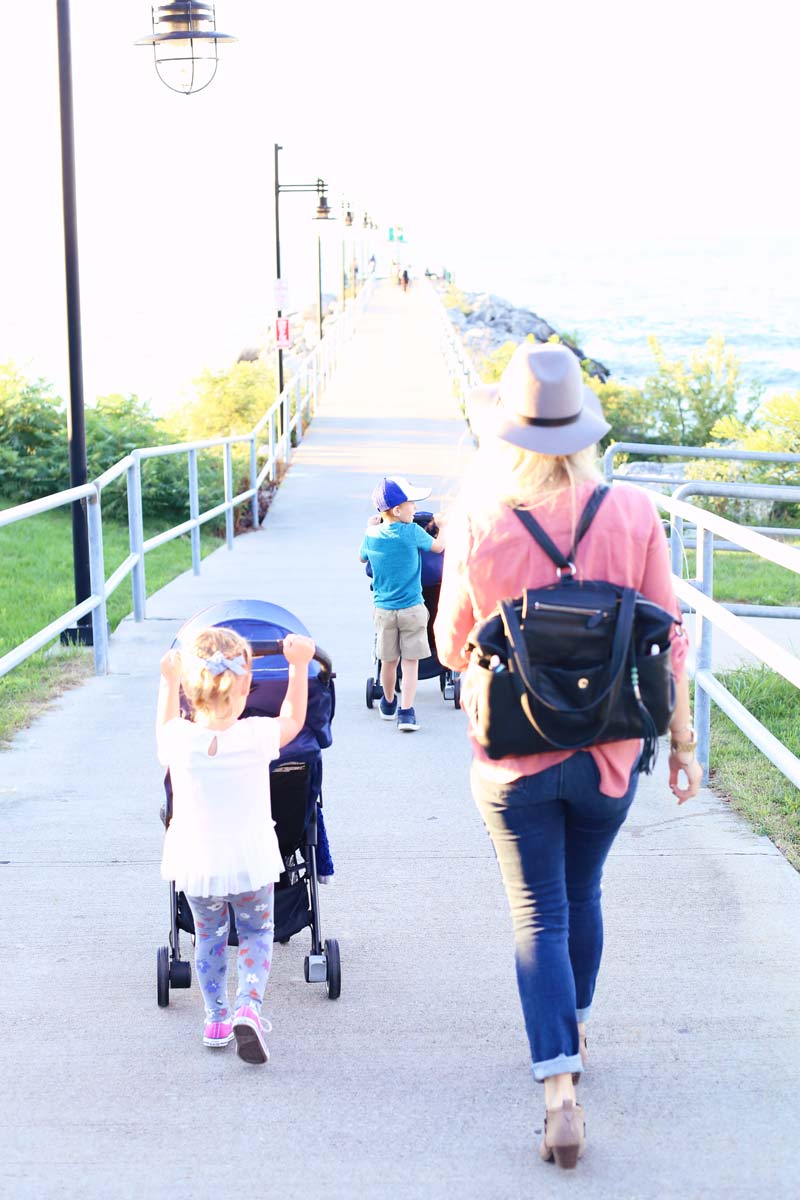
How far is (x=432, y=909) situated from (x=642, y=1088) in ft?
3.99

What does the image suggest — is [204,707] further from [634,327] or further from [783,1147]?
[634,327]

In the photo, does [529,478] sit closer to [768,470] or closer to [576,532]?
[576,532]

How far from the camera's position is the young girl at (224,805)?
3.22 meters

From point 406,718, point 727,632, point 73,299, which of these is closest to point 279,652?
point 727,632

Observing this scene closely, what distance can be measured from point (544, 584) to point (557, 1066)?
1.00m

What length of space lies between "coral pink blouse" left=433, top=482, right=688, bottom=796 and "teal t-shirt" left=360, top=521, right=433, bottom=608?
3557 millimetres

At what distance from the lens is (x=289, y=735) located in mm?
3396

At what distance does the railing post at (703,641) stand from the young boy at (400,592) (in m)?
1.37

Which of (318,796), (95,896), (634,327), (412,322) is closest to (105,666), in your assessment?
(95,896)

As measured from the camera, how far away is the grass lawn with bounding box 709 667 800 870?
508cm

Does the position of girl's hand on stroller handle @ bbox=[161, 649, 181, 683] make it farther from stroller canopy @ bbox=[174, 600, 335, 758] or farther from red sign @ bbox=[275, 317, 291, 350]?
red sign @ bbox=[275, 317, 291, 350]

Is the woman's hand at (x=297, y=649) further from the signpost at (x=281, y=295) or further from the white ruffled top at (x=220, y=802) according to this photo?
the signpost at (x=281, y=295)

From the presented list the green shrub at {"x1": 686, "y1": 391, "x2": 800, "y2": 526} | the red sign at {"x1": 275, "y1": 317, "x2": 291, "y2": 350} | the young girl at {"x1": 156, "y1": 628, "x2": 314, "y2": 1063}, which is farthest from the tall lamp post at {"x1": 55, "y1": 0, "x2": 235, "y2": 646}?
the red sign at {"x1": 275, "y1": 317, "x2": 291, "y2": 350}

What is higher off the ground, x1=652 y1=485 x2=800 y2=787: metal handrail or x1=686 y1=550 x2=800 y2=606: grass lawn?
x1=652 y1=485 x2=800 y2=787: metal handrail
